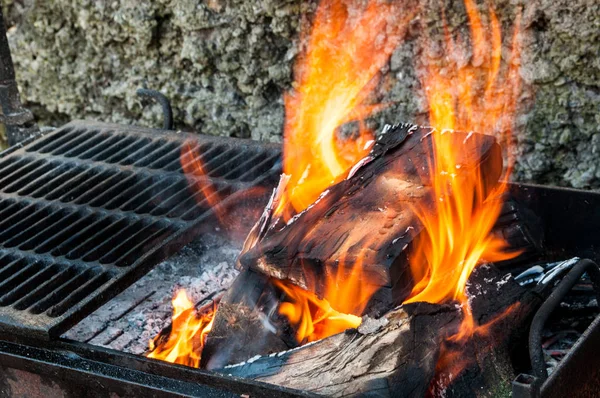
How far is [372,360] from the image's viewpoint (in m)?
1.72

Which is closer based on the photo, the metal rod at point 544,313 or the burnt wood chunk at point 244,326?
the metal rod at point 544,313

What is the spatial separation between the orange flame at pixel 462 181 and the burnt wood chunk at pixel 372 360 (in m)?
0.14

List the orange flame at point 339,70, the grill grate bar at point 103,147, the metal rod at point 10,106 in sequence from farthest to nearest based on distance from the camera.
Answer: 1. the orange flame at point 339,70
2. the metal rod at point 10,106
3. the grill grate bar at point 103,147

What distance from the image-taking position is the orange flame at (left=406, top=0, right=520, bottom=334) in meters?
2.03

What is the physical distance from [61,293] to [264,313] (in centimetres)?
54

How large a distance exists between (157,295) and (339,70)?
136 centimetres

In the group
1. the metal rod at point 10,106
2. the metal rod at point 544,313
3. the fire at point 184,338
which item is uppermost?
the metal rod at point 10,106

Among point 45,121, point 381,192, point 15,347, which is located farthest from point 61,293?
point 45,121

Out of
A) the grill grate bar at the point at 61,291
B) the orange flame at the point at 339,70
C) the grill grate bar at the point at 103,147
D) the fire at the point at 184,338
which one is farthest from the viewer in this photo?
the orange flame at the point at 339,70

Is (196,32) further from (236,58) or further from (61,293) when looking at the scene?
(61,293)

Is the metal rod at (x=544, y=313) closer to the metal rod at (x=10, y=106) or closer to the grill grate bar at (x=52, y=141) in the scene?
the grill grate bar at (x=52, y=141)

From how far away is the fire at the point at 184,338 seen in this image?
212 centimetres

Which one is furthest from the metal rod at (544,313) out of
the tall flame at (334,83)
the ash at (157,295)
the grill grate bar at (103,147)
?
the grill grate bar at (103,147)

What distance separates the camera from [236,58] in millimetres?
3688
